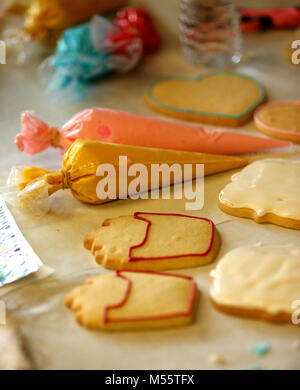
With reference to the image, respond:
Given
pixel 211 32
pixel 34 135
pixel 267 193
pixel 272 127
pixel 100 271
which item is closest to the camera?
pixel 100 271

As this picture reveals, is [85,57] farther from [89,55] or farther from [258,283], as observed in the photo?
[258,283]

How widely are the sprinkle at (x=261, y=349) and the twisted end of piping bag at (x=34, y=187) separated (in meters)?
0.51

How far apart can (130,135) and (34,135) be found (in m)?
0.22

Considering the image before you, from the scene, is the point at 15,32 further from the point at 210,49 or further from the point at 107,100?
the point at 210,49

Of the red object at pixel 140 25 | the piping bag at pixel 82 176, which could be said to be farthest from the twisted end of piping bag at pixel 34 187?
the red object at pixel 140 25

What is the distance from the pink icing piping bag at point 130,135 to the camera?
119 centimetres

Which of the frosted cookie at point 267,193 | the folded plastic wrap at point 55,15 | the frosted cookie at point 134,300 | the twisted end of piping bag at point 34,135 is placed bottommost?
the frosted cookie at point 134,300

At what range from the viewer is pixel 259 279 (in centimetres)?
84

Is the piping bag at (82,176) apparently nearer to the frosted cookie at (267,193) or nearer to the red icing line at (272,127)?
the frosted cookie at (267,193)

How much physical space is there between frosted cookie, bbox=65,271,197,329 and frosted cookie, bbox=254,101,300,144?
22.0 inches

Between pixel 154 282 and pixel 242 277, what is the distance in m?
0.14

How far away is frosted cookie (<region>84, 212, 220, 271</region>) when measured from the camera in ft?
3.01

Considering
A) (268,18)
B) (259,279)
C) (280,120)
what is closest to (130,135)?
(280,120)

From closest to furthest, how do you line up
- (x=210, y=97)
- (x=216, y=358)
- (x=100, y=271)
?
(x=216, y=358), (x=100, y=271), (x=210, y=97)
